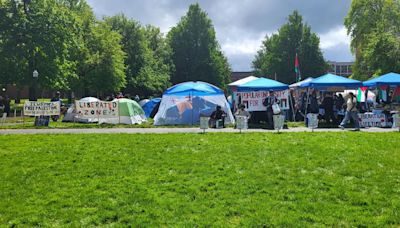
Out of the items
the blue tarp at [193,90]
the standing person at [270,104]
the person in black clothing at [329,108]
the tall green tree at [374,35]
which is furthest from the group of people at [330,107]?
the tall green tree at [374,35]

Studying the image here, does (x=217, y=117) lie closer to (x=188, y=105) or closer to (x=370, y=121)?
(x=188, y=105)

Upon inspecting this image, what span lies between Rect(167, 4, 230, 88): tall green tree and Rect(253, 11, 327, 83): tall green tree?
31.0 ft

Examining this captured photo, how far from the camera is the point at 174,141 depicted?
12.2 meters

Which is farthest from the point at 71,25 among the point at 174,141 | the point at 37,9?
the point at 174,141

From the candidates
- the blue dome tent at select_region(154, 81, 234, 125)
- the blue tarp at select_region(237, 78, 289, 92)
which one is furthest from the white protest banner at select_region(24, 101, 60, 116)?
the blue tarp at select_region(237, 78, 289, 92)

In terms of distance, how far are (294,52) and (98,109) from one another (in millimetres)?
48061

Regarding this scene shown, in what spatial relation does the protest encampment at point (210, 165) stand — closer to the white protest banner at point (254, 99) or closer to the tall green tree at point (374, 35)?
the white protest banner at point (254, 99)

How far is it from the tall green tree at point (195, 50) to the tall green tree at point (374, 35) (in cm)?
2017

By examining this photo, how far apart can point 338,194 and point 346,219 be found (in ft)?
3.55

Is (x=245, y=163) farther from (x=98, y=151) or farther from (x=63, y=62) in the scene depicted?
(x=63, y=62)

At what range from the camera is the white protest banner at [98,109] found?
2056 centimetres

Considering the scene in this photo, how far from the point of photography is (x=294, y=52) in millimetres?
62875

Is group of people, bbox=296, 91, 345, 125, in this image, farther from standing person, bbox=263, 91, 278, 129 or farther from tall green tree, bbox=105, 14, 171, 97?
tall green tree, bbox=105, 14, 171, 97

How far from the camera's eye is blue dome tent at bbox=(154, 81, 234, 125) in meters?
20.5
